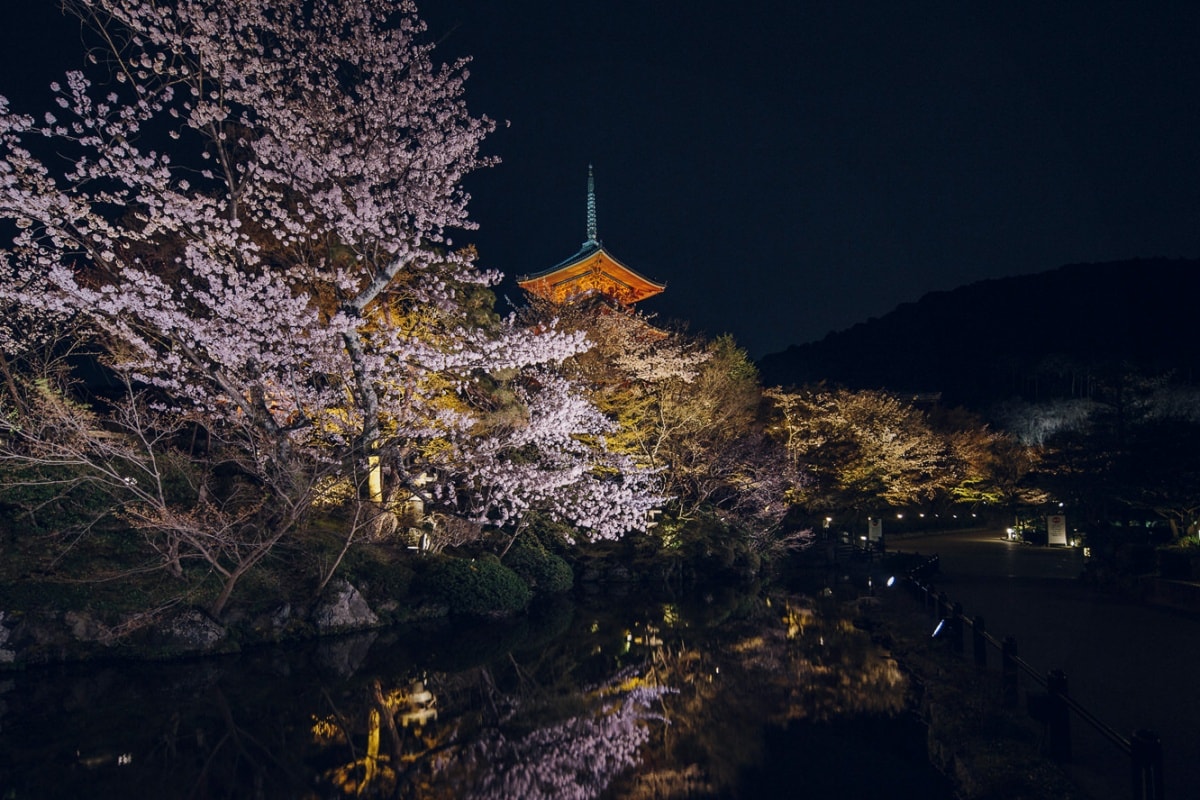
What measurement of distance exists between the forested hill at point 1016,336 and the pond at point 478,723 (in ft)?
161

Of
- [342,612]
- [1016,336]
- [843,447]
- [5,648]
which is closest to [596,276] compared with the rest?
[843,447]

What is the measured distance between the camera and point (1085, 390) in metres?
52.9

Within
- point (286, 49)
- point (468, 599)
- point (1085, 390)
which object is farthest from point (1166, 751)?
point (1085, 390)

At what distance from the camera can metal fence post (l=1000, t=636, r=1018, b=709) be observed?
670 centimetres

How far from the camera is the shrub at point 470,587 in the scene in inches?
557

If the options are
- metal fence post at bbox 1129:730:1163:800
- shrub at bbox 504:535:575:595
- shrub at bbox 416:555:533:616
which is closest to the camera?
metal fence post at bbox 1129:730:1163:800

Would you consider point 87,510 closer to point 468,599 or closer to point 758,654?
point 468,599

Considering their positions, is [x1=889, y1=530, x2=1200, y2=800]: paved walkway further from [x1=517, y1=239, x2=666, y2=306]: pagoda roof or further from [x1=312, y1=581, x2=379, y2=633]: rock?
[x1=517, y1=239, x2=666, y2=306]: pagoda roof

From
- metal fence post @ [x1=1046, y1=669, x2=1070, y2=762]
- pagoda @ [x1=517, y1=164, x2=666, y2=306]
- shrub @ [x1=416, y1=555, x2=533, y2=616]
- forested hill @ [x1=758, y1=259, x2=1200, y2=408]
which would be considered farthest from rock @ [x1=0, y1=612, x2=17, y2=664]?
forested hill @ [x1=758, y1=259, x2=1200, y2=408]

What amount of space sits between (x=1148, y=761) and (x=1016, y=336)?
7325 centimetres

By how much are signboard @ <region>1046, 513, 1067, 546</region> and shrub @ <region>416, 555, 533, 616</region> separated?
21400mm

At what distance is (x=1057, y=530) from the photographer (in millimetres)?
24828

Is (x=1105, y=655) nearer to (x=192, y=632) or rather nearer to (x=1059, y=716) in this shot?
(x=1059, y=716)

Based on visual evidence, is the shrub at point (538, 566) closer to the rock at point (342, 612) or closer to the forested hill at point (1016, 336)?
the rock at point (342, 612)
